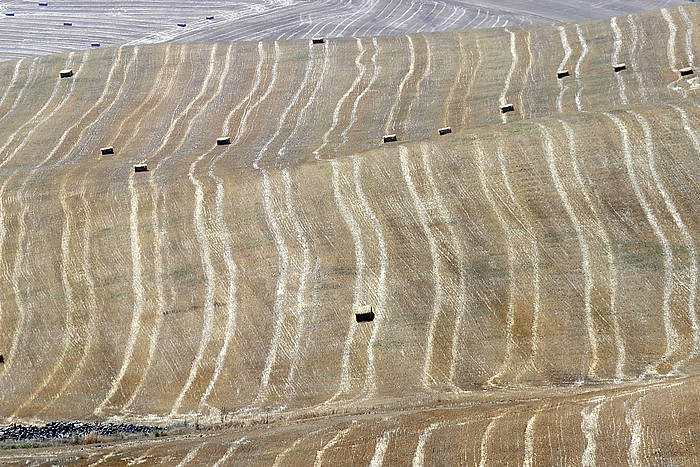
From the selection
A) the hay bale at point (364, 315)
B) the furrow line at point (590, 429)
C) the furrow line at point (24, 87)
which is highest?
the furrow line at point (24, 87)

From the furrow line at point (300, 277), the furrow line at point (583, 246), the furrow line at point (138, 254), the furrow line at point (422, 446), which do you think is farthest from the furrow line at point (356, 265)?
the furrow line at point (583, 246)

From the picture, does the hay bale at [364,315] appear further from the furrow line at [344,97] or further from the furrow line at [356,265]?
the furrow line at [344,97]

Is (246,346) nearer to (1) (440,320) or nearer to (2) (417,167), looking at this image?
(1) (440,320)

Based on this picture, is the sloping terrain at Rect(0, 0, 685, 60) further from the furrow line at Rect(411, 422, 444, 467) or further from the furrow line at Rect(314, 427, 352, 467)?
the furrow line at Rect(411, 422, 444, 467)

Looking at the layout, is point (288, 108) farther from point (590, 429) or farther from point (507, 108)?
point (590, 429)

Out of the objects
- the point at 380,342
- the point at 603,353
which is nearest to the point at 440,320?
the point at 380,342

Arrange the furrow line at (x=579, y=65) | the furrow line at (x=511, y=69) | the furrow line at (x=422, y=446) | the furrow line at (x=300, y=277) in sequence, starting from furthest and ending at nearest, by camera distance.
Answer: the furrow line at (x=511, y=69) → the furrow line at (x=579, y=65) → the furrow line at (x=300, y=277) → the furrow line at (x=422, y=446)

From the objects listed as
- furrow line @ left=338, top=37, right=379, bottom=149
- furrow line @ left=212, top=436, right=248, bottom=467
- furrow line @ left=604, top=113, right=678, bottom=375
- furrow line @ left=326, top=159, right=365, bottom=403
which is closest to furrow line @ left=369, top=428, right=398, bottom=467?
furrow line @ left=212, top=436, right=248, bottom=467
